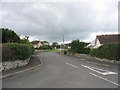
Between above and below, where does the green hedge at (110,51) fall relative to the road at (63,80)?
above

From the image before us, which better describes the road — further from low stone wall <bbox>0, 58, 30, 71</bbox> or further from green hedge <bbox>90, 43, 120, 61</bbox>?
green hedge <bbox>90, 43, 120, 61</bbox>

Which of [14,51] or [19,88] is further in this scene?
[14,51]

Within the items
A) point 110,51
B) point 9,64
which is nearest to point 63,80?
point 9,64

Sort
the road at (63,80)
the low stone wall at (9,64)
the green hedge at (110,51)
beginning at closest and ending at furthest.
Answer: the road at (63,80) < the low stone wall at (9,64) < the green hedge at (110,51)

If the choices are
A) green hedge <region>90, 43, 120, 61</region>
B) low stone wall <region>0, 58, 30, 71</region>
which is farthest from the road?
green hedge <region>90, 43, 120, 61</region>

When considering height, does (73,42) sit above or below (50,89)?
above

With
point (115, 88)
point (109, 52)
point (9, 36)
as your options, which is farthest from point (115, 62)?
point (9, 36)

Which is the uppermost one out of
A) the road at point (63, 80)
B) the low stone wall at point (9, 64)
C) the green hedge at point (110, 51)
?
the green hedge at point (110, 51)

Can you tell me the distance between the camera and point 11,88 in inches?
237

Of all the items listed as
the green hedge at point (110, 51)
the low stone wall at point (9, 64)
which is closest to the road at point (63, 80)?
the low stone wall at point (9, 64)

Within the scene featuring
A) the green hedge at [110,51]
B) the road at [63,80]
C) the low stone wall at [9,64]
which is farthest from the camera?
the green hedge at [110,51]

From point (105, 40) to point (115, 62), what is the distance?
19.9m

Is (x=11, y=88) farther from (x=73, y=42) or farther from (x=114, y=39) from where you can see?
(x=114, y=39)

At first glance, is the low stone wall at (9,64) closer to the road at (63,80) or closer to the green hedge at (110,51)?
the road at (63,80)
